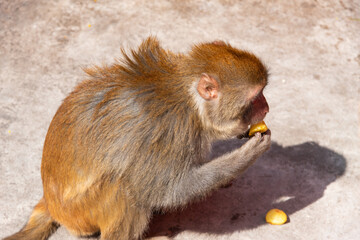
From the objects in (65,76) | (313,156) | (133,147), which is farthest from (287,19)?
(133,147)

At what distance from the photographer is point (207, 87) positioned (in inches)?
138

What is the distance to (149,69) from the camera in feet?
12.1

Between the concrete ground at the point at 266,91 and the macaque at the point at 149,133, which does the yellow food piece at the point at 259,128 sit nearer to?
the macaque at the point at 149,133

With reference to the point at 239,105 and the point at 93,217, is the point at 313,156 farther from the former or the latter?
the point at 93,217

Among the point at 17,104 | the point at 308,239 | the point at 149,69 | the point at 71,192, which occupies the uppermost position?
the point at 149,69

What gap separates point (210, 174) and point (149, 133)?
538mm

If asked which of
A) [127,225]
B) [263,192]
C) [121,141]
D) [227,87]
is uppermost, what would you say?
[227,87]

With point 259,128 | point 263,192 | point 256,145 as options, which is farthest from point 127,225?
point 263,192

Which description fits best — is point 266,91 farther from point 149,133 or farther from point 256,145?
point 149,133

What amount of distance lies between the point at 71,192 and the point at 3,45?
9.86ft

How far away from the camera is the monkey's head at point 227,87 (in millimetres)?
3486

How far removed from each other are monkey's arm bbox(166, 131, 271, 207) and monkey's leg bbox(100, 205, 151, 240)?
281mm

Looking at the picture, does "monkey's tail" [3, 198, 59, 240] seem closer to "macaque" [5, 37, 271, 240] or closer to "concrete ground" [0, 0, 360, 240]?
"concrete ground" [0, 0, 360, 240]

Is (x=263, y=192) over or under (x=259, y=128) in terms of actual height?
under
